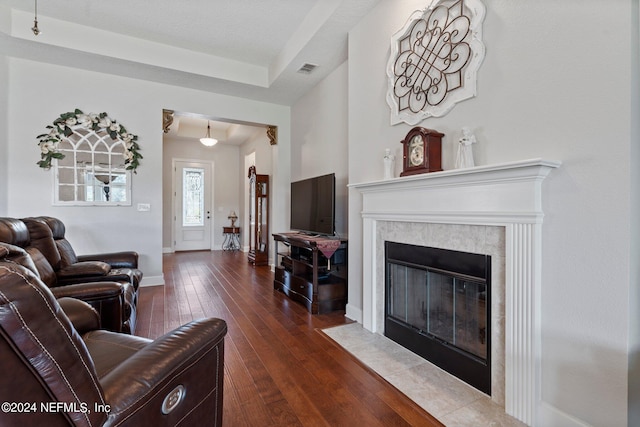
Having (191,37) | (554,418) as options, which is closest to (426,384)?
(554,418)

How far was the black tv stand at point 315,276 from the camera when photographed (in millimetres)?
3234

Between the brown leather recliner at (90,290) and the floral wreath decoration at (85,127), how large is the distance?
1.82 meters


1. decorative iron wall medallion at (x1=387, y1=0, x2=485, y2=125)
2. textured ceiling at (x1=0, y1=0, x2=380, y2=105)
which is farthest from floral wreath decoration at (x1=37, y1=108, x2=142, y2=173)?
decorative iron wall medallion at (x1=387, y1=0, x2=485, y2=125)

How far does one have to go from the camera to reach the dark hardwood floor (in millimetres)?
1624

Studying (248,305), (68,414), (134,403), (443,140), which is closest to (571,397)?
(443,140)

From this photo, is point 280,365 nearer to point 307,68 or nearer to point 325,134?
point 325,134

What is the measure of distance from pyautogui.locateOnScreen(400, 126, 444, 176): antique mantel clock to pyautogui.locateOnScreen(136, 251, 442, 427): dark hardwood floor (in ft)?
4.78

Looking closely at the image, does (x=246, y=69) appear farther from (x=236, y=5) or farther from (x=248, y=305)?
(x=248, y=305)

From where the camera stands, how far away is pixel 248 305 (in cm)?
344

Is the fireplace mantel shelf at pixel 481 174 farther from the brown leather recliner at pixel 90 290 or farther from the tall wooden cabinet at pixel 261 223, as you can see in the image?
the tall wooden cabinet at pixel 261 223

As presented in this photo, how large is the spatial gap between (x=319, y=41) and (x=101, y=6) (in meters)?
2.26

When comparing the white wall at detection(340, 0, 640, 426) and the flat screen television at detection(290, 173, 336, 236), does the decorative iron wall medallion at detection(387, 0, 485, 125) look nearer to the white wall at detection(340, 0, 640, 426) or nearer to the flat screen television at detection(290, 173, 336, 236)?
the white wall at detection(340, 0, 640, 426)

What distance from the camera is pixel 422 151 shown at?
2.17 m

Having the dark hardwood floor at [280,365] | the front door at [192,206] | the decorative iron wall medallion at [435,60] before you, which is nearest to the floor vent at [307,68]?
the decorative iron wall medallion at [435,60]
